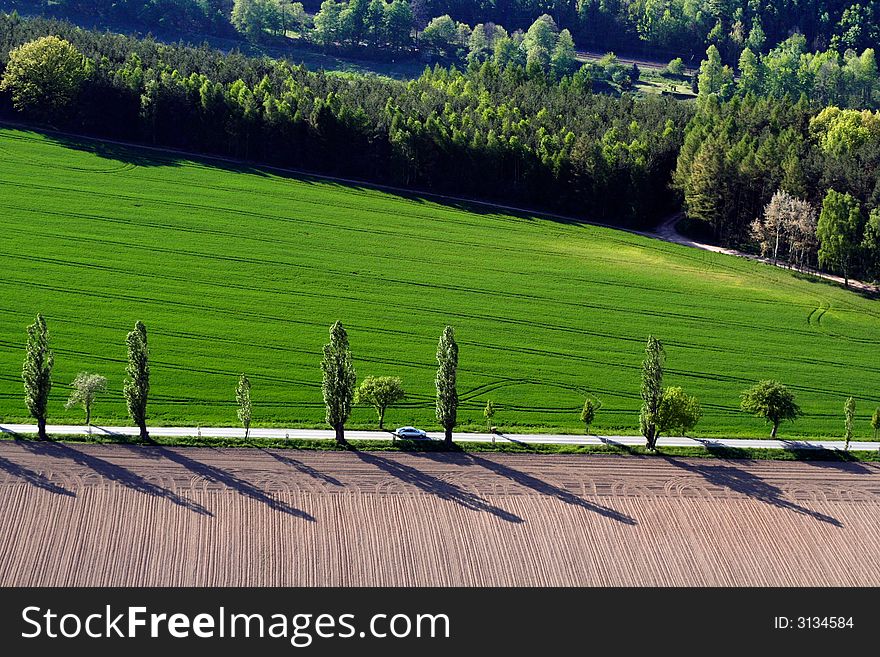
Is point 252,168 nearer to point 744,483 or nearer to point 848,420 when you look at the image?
point 848,420

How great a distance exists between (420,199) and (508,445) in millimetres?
75161

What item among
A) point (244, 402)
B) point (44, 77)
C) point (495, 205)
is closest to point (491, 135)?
point (495, 205)

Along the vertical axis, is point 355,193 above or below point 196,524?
above

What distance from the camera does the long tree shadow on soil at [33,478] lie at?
8188 cm

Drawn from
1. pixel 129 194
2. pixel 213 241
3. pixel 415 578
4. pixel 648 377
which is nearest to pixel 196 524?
pixel 415 578

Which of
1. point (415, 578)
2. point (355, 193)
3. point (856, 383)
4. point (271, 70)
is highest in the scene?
point (271, 70)

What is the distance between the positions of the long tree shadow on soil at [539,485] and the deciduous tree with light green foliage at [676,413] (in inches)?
489

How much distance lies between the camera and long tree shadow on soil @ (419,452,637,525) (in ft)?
277

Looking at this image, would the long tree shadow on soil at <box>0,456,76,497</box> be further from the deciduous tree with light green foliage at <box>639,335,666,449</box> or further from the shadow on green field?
the shadow on green field

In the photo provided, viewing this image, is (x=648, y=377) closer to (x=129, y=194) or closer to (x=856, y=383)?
(x=856, y=383)

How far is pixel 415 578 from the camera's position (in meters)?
76.3

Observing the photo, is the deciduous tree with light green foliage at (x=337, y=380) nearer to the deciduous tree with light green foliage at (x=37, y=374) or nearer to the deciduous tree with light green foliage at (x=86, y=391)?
the deciduous tree with light green foliage at (x=86, y=391)

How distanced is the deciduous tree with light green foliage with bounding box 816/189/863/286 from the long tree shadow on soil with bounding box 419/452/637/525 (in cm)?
7031

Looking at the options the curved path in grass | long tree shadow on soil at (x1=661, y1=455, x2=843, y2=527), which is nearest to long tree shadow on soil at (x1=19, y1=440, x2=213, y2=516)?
long tree shadow on soil at (x1=661, y1=455, x2=843, y2=527)
